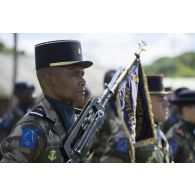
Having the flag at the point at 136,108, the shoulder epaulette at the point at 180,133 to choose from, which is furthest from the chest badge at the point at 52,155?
the shoulder epaulette at the point at 180,133

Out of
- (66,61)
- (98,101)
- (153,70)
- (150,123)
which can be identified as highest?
(66,61)

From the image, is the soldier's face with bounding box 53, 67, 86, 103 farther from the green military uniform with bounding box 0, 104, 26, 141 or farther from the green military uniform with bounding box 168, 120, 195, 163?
the green military uniform with bounding box 0, 104, 26, 141

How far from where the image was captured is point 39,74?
4469 mm

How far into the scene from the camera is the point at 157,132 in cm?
660

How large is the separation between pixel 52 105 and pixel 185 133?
402 centimetres

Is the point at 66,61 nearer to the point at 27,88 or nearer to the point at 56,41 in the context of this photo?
the point at 56,41

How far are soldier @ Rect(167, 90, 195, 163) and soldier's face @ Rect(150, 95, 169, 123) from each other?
3.69 ft

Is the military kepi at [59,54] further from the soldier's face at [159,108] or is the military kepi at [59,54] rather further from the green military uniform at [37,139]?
the soldier's face at [159,108]

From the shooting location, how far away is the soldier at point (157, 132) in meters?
6.23

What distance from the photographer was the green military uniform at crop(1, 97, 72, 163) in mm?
4039

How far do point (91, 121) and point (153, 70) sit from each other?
147 ft

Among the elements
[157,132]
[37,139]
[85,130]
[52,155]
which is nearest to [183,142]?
[157,132]

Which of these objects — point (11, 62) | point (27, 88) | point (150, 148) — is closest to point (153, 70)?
point (11, 62)

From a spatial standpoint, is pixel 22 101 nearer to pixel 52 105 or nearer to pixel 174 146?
pixel 174 146
